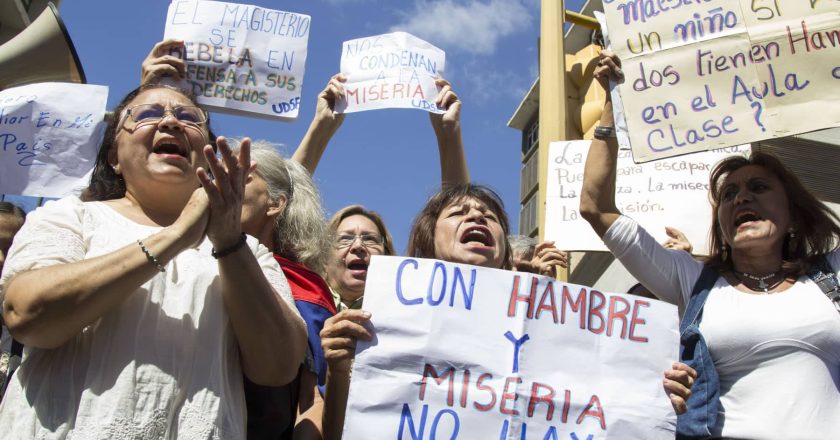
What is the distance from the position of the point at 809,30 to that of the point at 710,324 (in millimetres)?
1397

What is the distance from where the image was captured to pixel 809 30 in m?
3.55

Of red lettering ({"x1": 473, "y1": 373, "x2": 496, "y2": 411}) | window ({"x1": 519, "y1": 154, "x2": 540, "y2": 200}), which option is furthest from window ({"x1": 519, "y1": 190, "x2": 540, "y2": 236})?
red lettering ({"x1": 473, "y1": 373, "x2": 496, "y2": 411})

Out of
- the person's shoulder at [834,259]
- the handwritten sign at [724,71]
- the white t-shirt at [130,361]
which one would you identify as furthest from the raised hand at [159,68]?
the person's shoulder at [834,259]

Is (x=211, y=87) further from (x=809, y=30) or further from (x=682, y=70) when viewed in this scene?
(x=809, y=30)

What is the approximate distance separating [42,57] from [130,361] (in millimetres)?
3441

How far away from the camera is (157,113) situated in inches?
105

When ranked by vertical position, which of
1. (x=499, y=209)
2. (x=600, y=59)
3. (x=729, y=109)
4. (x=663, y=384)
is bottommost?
(x=663, y=384)

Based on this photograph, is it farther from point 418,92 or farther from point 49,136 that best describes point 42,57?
point 418,92

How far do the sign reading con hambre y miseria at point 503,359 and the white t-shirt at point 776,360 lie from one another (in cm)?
42

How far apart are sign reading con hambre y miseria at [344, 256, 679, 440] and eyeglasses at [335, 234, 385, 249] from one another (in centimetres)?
165

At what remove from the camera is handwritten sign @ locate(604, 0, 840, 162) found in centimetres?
345

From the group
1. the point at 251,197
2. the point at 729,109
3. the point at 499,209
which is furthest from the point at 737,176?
the point at 251,197

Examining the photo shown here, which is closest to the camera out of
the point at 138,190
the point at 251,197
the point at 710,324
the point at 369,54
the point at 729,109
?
the point at 138,190

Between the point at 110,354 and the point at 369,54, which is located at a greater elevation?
the point at 369,54
